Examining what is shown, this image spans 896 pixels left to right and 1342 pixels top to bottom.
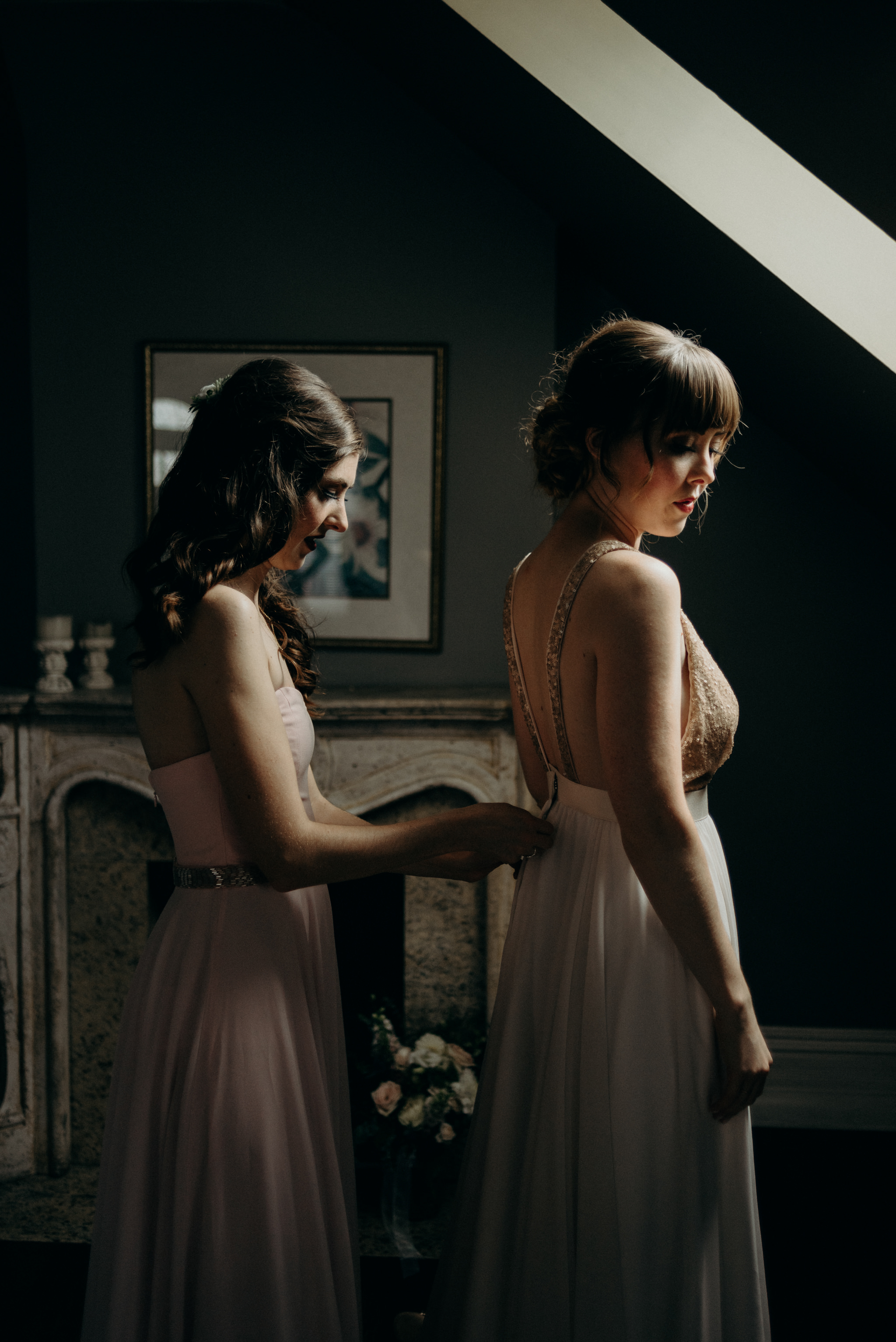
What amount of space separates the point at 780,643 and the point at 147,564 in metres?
2.07

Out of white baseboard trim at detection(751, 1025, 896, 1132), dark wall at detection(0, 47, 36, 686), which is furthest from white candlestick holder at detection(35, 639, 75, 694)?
white baseboard trim at detection(751, 1025, 896, 1132)

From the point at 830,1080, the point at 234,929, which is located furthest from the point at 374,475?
the point at 830,1080

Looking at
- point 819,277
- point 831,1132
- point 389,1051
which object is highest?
point 819,277

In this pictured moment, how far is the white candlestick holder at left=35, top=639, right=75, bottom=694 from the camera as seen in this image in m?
2.45

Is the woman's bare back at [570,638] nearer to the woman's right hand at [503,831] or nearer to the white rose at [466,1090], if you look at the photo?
the woman's right hand at [503,831]

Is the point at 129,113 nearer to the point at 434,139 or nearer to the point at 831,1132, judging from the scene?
the point at 434,139

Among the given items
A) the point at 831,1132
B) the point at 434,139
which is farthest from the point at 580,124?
the point at 831,1132

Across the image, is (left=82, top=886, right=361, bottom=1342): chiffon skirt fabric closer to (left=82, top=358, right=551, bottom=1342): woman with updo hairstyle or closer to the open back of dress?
(left=82, top=358, right=551, bottom=1342): woman with updo hairstyle

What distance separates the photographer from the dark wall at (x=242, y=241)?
8.16 feet

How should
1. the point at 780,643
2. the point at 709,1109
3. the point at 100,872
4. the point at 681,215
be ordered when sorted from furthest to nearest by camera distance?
the point at 780,643
the point at 100,872
the point at 681,215
the point at 709,1109

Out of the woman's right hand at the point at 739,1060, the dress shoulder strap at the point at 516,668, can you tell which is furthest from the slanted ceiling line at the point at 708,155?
the woman's right hand at the point at 739,1060

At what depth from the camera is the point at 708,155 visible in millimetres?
1707

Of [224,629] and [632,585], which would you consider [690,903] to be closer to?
[632,585]

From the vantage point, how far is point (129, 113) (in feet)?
8.23
